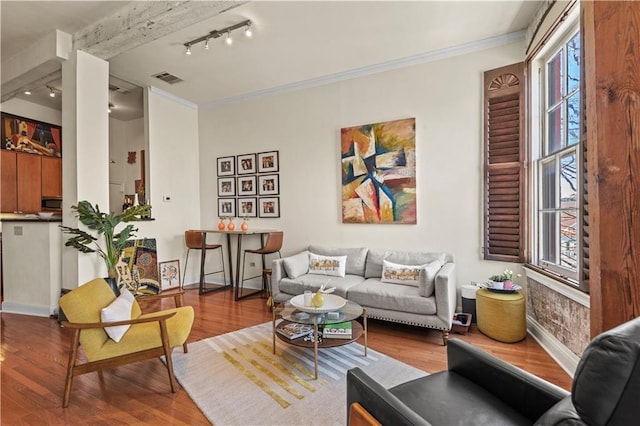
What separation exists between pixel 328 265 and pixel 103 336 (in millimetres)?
2463

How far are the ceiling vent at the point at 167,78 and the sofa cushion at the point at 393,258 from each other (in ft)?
12.2

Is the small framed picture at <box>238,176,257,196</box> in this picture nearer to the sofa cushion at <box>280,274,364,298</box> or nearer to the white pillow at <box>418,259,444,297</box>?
the sofa cushion at <box>280,274,364,298</box>

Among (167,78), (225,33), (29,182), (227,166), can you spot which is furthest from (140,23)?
(29,182)

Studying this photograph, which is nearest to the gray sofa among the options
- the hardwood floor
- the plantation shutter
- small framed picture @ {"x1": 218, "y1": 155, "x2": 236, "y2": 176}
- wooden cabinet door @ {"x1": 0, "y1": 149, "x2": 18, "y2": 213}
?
the hardwood floor

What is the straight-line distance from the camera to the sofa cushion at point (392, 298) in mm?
3064

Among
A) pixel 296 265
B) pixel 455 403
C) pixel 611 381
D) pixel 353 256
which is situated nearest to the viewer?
pixel 611 381

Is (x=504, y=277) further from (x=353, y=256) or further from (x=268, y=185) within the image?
(x=268, y=185)

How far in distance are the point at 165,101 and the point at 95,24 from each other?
1.76m

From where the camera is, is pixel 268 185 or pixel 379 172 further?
pixel 268 185

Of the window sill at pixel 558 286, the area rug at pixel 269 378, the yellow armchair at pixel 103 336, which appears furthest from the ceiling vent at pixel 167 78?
the window sill at pixel 558 286

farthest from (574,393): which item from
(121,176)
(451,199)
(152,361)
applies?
(121,176)

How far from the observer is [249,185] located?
5.27 metres

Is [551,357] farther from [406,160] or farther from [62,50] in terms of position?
[62,50]

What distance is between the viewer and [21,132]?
5449 millimetres
